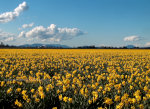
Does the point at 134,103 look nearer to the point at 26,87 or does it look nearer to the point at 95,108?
the point at 95,108

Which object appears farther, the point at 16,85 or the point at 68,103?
the point at 16,85

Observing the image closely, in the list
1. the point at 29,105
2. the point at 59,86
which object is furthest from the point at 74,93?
the point at 29,105

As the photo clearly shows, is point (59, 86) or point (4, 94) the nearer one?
point (4, 94)

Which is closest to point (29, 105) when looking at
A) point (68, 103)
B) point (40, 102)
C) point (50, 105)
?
point (40, 102)

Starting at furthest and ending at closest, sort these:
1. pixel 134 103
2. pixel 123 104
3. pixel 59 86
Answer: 1. pixel 59 86
2. pixel 134 103
3. pixel 123 104

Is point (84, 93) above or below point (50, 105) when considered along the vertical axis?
above

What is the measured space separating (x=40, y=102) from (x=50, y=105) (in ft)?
1.01

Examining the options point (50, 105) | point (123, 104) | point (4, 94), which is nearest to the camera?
point (123, 104)

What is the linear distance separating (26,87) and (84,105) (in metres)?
2.41

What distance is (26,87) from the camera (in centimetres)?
561

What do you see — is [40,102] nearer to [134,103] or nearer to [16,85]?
[16,85]

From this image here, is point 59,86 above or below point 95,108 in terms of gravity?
above

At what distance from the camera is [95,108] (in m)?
4.37

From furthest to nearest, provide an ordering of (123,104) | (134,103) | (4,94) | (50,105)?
(4,94) < (50,105) < (134,103) < (123,104)
